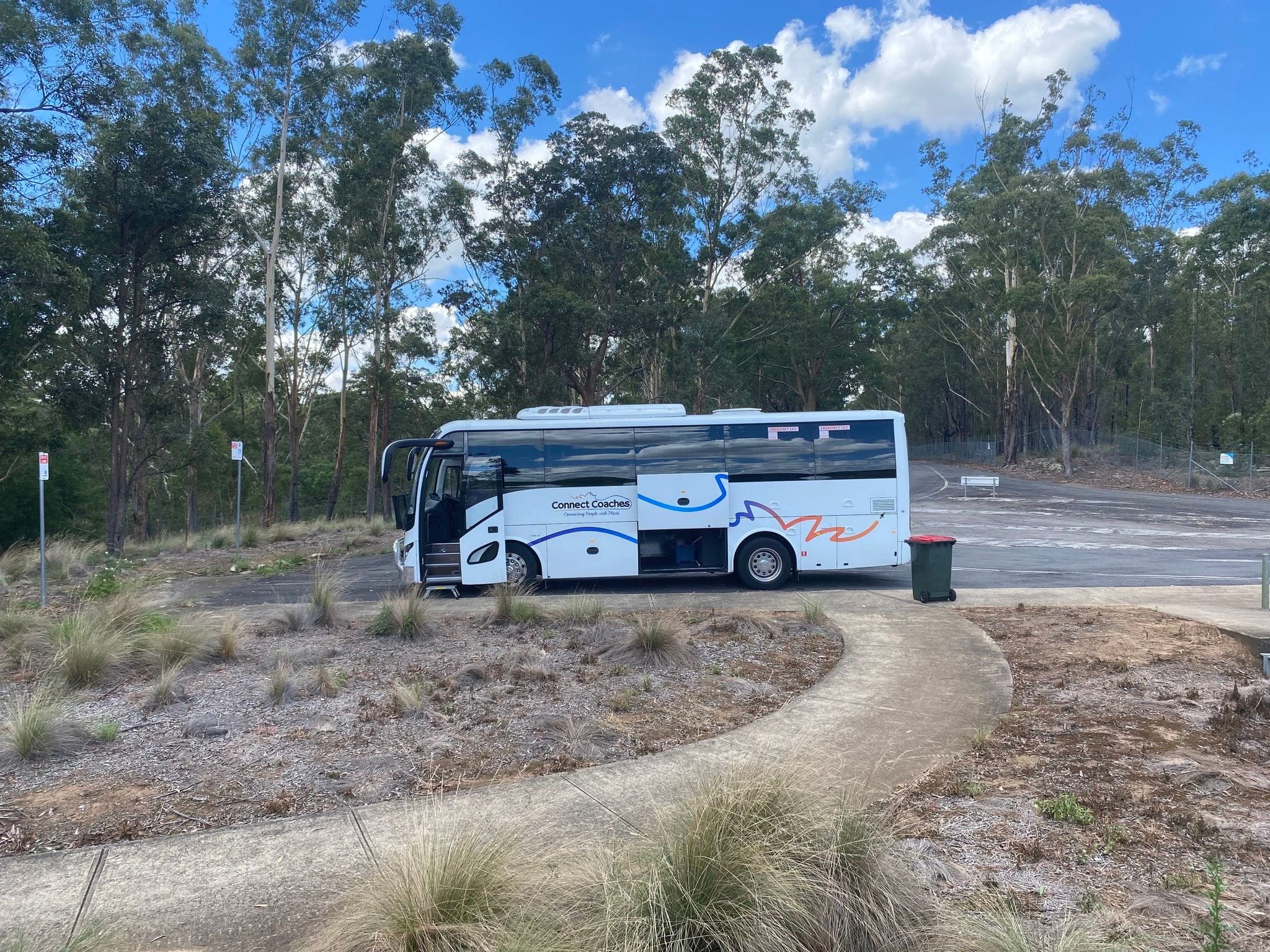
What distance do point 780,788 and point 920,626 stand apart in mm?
7061

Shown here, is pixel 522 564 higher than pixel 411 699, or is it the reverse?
pixel 522 564

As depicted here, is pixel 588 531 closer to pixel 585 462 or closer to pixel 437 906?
pixel 585 462

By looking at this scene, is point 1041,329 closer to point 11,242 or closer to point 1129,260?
point 1129,260

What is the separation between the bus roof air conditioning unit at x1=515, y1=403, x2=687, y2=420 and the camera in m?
14.3

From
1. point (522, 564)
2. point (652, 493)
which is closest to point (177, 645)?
point (522, 564)

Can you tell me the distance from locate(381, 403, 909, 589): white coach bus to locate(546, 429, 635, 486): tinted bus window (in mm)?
21

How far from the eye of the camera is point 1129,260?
155 feet

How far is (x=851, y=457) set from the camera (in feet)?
46.4

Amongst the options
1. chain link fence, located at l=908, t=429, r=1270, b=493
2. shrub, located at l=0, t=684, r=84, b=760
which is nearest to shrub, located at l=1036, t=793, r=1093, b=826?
shrub, located at l=0, t=684, r=84, b=760

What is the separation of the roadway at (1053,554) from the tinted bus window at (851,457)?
1.97 metres

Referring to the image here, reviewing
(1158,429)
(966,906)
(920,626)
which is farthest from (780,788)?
(1158,429)

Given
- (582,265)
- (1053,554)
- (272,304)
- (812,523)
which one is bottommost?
(1053,554)

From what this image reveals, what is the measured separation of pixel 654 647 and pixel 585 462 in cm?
606

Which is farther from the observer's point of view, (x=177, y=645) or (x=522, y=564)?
(x=522, y=564)
